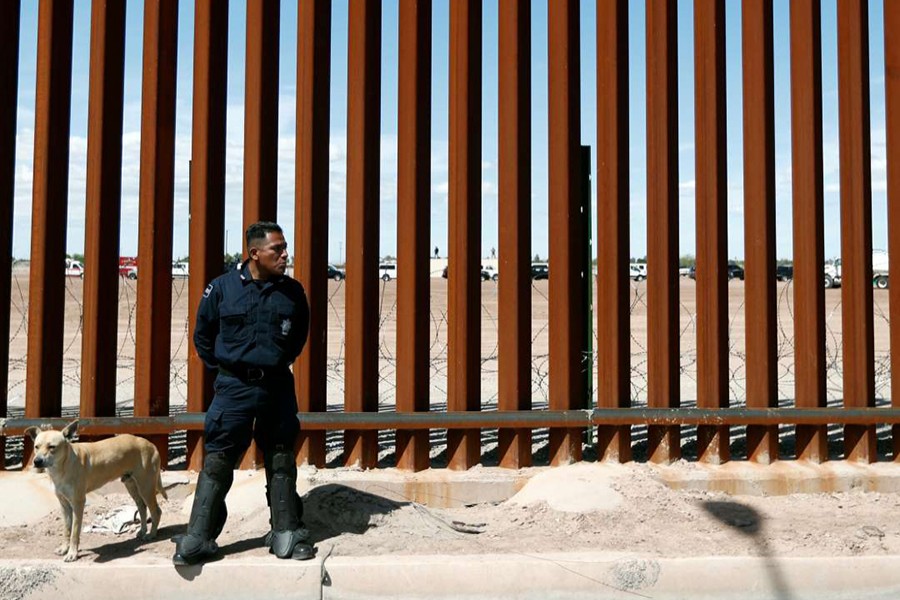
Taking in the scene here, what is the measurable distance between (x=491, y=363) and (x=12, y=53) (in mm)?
9472

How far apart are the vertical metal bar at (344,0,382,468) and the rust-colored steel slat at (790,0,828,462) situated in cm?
278

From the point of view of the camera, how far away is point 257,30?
5.88 m

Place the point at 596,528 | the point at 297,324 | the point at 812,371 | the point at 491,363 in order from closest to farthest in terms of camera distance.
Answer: the point at 297,324 → the point at 596,528 → the point at 812,371 → the point at 491,363

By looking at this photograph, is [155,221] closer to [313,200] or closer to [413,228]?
[313,200]

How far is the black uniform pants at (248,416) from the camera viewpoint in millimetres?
4500

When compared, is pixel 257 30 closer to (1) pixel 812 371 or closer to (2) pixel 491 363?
(1) pixel 812 371

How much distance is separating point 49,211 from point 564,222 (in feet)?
10.3

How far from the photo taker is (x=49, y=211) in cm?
572

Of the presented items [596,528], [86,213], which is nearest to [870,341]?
[596,528]

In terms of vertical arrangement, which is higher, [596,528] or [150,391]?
[150,391]

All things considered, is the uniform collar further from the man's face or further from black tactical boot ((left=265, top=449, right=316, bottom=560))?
black tactical boot ((left=265, top=449, right=316, bottom=560))

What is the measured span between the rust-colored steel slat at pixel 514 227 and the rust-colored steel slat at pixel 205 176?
1733 mm

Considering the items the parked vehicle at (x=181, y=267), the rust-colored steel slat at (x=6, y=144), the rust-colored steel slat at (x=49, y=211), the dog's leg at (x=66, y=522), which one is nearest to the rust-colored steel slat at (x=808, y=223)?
the dog's leg at (x=66, y=522)

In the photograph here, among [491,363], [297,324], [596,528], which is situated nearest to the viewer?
[297,324]
